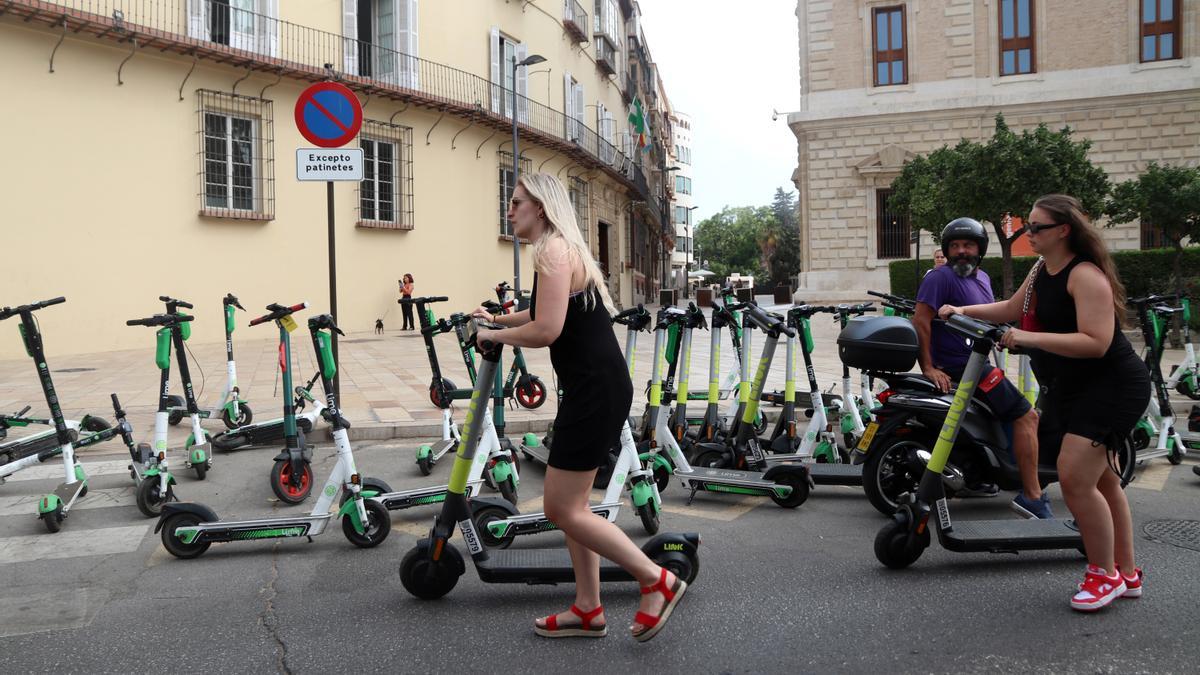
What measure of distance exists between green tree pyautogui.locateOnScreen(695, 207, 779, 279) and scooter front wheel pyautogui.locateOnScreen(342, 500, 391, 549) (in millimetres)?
91384

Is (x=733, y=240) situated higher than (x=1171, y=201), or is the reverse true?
(x=733, y=240)

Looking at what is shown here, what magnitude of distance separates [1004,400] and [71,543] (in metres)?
4.88

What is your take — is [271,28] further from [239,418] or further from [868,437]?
[868,437]

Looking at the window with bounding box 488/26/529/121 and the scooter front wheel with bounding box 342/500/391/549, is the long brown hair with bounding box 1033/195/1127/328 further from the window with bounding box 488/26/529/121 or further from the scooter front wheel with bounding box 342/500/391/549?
the window with bounding box 488/26/529/121

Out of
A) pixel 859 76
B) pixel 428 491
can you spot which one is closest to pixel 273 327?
pixel 428 491

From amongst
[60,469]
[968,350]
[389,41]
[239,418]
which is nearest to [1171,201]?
[968,350]

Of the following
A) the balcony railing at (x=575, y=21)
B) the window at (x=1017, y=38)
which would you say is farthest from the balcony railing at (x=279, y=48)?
the window at (x=1017, y=38)

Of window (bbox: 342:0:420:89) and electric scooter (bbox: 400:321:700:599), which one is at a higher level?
window (bbox: 342:0:420:89)

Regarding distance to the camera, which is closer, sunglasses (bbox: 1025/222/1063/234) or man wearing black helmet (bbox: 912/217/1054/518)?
sunglasses (bbox: 1025/222/1063/234)

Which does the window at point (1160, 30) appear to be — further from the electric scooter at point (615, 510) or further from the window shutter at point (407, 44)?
the electric scooter at point (615, 510)

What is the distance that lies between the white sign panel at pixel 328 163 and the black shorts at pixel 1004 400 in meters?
5.32

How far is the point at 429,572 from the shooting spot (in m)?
3.74

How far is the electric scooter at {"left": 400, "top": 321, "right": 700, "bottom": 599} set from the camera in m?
3.64

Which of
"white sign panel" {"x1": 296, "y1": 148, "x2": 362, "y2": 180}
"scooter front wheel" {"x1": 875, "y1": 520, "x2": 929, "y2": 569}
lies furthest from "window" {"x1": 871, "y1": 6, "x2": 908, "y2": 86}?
"scooter front wheel" {"x1": 875, "y1": 520, "x2": 929, "y2": 569}
